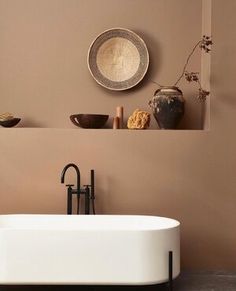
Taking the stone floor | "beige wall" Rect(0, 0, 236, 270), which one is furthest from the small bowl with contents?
the stone floor

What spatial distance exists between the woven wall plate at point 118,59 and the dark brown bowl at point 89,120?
35cm

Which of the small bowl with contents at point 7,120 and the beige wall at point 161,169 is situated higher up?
the small bowl with contents at point 7,120

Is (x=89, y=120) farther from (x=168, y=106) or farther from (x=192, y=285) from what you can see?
(x=192, y=285)

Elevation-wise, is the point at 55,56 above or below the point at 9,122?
above

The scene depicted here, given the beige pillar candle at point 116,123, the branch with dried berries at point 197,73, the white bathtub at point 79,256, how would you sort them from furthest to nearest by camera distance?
the beige pillar candle at point 116,123 → the branch with dried berries at point 197,73 → the white bathtub at point 79,256

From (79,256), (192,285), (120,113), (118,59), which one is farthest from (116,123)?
(192,285)

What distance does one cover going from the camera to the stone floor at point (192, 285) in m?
2.72

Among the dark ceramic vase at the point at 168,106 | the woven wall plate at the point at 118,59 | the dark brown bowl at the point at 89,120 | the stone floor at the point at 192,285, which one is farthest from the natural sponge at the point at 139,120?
the stone floor at the point at 192,285

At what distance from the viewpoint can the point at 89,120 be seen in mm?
3221

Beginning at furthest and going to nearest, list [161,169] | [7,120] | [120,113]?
[120,113], [7,120], [161,169]

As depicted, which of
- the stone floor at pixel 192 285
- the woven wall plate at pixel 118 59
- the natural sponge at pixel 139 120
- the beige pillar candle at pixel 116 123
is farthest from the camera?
the woven wall plate at pixel 118 59

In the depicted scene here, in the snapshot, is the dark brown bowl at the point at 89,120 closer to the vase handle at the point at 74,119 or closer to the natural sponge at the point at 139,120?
the vase handle at the point at 74,119

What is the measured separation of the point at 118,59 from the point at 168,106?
0.67 m

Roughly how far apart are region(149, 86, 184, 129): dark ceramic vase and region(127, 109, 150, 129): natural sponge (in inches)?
2.9
